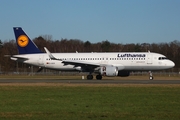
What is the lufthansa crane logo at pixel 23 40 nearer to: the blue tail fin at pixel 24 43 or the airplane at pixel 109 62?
the blue tail fin at pixel 24 43

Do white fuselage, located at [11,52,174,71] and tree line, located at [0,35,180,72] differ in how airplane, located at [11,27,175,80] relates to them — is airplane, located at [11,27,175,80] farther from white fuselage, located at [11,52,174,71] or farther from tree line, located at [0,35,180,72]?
tree line, located at [0,35,180,72]

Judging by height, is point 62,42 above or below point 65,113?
above

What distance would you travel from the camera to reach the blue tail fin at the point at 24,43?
173ft

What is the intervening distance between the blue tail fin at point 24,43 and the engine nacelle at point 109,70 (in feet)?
37.1

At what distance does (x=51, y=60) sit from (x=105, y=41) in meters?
96.2

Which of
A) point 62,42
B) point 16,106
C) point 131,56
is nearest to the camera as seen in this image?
point 16,106

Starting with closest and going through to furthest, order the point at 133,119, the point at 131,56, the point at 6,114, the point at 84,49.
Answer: the point at 133,119
the point at 6,114
the point at 131,56
the point at 84,49

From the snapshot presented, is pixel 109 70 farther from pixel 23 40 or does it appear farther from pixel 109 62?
pixel 23 40

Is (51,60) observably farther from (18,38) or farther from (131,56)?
(131,56)

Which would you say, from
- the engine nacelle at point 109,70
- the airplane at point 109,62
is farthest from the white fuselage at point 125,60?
the engine nacelle at point 109,70

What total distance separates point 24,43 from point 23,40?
1.74 feet

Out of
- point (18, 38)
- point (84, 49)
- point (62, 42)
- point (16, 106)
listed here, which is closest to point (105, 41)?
point (84, 49)

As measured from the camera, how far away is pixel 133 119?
42.3 ft

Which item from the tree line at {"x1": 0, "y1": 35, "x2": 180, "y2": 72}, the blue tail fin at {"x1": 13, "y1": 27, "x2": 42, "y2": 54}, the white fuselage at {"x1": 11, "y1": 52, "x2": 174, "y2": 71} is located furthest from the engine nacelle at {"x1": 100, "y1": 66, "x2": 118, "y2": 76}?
the tree line at {"x1": 0, "y1": 35, "x2": 180, "y2": 72}
